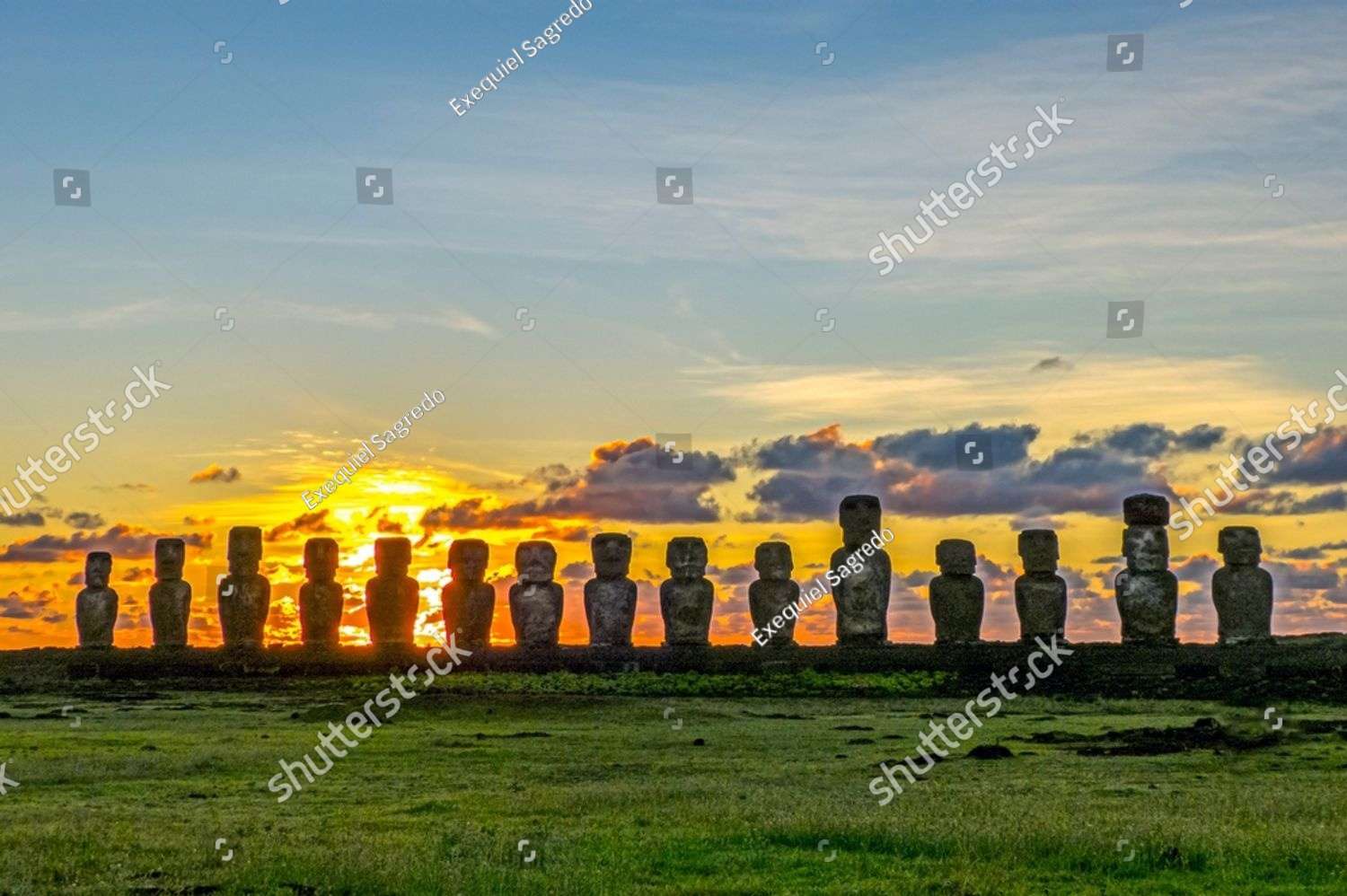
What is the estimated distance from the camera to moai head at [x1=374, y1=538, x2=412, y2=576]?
46.2 metres

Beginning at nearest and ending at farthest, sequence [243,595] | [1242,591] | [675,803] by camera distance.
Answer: [675,803] → [1242,591] → [243,595]

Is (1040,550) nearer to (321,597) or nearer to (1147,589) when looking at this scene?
(1147,589)

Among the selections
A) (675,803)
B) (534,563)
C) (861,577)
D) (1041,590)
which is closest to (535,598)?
(534,563)

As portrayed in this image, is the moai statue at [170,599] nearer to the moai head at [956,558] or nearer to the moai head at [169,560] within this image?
the moai head at [169,560]

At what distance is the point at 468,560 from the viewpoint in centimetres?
4531

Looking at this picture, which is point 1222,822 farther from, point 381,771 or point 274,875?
point 381,771

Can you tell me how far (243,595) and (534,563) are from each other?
853 cm

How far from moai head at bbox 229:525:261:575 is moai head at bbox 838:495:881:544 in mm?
16419

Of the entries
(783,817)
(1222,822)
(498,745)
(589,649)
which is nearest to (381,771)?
(498,745)

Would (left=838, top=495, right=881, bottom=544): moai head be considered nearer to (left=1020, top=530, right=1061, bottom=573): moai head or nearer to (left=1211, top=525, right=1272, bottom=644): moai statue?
(left=1020, top=530, right=1061, bottom=573): moai head

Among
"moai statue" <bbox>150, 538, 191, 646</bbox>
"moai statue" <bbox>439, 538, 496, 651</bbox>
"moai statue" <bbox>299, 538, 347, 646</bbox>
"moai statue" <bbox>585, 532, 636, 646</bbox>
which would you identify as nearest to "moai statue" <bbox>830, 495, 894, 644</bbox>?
"moai statue" <bbox>585, 532, 636, 646</bbox>

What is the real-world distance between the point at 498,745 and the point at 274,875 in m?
11.5

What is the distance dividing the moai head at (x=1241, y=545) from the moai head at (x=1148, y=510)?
1340mm

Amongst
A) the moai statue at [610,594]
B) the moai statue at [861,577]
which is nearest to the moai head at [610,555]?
the moai statue at [610,594]
